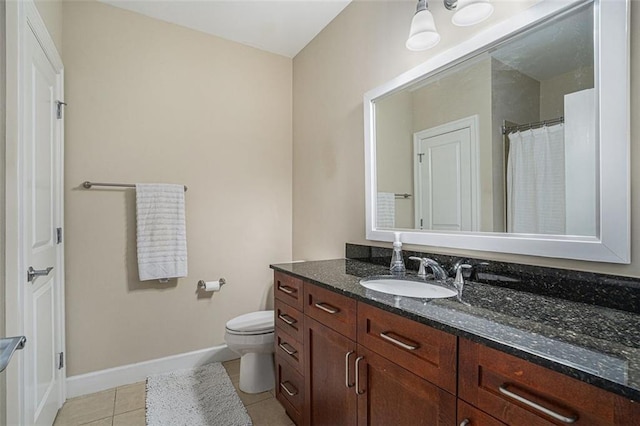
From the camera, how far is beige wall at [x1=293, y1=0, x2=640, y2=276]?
5.91 ft

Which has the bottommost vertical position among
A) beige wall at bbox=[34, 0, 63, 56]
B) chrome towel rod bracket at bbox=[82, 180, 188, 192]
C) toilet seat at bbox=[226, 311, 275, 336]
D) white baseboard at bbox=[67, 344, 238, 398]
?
white baseboard at bbox=[67, 344, 238, 398]

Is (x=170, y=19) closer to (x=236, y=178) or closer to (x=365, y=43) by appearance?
(x=236, y=178)

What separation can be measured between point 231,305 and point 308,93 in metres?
1.83

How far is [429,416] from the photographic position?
0.95 metres

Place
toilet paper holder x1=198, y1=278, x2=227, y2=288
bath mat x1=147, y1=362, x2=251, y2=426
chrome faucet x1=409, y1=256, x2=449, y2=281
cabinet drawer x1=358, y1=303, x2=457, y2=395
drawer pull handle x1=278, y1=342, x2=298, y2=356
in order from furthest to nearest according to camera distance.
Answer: toilet paper holder x1=198, y1=278, x2=227, y2=288 → bath mat x1=147, y1=362, x2=251, y2=426 → drawer pull handle x1=278, y1=342, x2=298, y2=356 → chrome faucet x1=409, y1=256, x2=449, y2=281 → cabinet drawer x1=358, y1=303, x2=457, y2=395

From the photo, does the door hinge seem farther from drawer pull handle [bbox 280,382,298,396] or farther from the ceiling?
drawer pull handle [bbox 280,382,298,396]

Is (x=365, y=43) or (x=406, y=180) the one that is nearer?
(x=406, y=180)

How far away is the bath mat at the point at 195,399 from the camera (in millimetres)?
1812

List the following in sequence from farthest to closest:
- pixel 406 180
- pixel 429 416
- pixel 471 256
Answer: pixel 406 180
pixel 471 256
pixel 429 416

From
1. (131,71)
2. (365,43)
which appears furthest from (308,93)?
(131,71)

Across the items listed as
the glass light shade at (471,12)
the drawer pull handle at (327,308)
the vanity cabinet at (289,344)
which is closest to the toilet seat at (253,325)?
the vanity cabinet at (289,344)

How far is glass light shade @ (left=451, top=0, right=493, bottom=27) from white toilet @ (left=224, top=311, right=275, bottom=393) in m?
1.93

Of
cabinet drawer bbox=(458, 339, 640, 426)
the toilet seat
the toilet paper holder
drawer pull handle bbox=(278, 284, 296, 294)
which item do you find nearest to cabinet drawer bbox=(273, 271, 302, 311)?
drawer pull handle bbox=(278, 284, 296, 294)

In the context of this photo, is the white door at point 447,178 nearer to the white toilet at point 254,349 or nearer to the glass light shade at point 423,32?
the glass light shade at point 423,32
